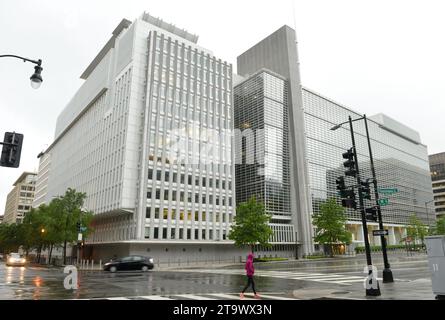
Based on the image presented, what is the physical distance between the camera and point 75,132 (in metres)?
85.9

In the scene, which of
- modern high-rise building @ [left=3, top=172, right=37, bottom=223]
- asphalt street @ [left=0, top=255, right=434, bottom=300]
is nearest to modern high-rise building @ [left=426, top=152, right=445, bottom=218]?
asphalt street @ [left=0, top=255, right=434, bottom=300]

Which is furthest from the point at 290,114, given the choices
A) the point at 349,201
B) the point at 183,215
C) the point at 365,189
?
the point at 349,201

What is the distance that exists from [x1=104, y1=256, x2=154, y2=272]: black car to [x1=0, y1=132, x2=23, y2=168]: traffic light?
24.0 m

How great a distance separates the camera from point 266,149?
69.8 m

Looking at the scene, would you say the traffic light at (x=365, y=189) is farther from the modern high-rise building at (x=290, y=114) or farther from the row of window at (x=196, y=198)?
the modern high-rise building at (x=290, y=114)

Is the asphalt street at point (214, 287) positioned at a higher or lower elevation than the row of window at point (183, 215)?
lower

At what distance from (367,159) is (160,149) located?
73.0m

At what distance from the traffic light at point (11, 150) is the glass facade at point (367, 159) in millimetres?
61778

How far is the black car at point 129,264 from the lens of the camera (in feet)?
112

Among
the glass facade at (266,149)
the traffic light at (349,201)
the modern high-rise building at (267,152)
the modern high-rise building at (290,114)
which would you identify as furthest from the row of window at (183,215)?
the traffic light at (349,201)

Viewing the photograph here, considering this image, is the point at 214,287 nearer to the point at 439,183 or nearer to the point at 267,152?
the point at 267,152

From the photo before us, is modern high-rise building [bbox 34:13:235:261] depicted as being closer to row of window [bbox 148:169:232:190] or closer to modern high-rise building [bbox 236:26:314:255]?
row of window [bbox 148:169:232:190]

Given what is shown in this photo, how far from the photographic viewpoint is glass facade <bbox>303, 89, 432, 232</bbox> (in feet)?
267
